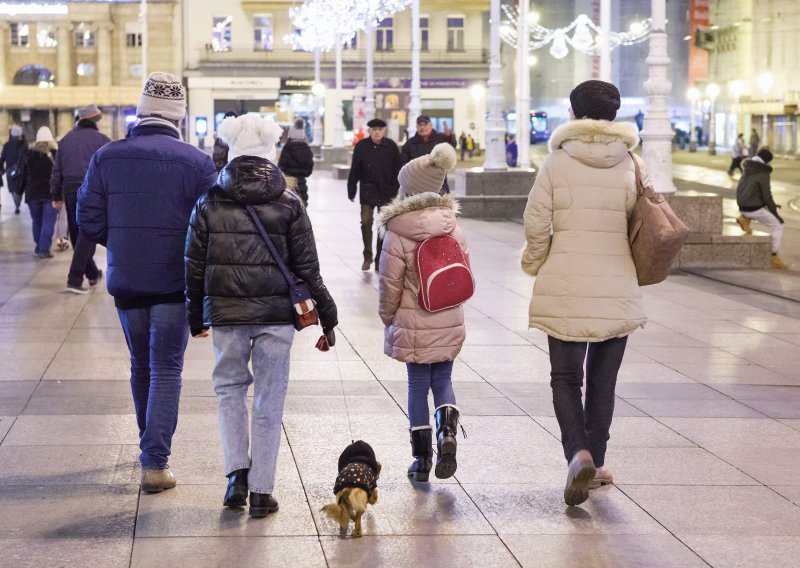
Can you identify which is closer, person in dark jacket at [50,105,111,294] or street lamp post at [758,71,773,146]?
person in dark jacket at [50,105,111,294]

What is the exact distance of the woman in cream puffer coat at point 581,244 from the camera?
6.62m

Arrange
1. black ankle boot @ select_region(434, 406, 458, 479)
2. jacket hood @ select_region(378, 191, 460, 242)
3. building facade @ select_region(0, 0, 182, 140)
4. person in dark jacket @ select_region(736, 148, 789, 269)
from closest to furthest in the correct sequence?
black ankle boot @ select_region(434, 406, 458, 479) < jacket hood @ select_region(378, 191, 460, 242) < person in dark jacket @ select_region(736, 148, 789, 269) < building facade @ select_region(0, 0, 182, 140)

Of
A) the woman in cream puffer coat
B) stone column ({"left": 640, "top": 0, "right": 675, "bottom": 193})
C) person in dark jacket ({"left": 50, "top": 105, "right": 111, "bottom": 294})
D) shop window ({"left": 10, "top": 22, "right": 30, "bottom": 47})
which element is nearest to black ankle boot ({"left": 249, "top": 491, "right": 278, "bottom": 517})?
the woman in cream puffer coat

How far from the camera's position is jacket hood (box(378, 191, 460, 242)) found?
6953 millimetres

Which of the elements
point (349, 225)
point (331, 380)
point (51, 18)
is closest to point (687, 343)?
point (331, 380)

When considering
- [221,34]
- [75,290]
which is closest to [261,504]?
[75,290]

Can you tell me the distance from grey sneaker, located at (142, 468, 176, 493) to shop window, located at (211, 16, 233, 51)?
7295 cm

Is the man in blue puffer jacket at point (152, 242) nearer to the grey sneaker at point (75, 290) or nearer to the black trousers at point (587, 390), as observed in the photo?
the black trousers at point (587, 390)

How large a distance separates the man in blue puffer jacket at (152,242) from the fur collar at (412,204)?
0.84m

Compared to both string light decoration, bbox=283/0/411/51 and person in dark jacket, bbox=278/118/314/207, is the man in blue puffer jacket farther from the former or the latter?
string light decoration, bbox=283/0/411/51

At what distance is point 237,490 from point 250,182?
134 centimetres

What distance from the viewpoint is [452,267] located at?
6914mm

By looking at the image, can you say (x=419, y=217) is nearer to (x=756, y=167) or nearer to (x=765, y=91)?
(x=756, y=167)

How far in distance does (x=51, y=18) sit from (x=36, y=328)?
75.6 metres
